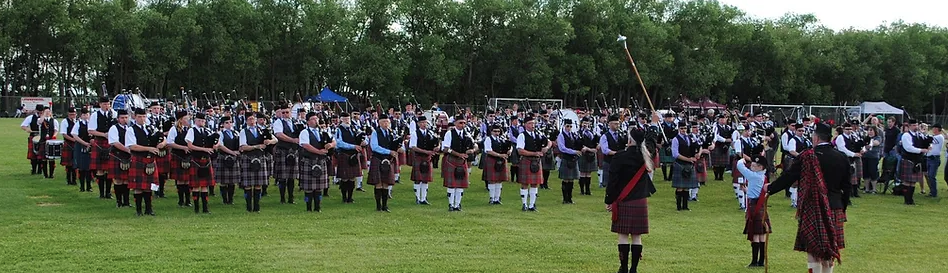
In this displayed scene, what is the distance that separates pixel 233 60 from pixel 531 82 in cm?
1582

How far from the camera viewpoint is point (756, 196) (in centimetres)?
823

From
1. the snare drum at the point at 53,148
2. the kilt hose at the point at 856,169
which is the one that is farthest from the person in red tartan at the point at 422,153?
the kilt hose at the point at 856,169

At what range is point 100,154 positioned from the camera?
38.7ft

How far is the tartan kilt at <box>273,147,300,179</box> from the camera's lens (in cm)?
1205

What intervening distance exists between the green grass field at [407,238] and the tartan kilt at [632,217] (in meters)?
0.60

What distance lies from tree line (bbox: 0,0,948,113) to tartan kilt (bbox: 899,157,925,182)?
2981 centimetres

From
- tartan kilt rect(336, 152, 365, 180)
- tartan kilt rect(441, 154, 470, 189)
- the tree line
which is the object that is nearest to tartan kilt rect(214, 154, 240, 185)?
tartan kilt rect(336, 152, 365, 180)

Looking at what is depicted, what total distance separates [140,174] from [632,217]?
6244mm

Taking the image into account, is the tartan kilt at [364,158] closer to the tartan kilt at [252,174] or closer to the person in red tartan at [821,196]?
the tartan kilt at [252,174]

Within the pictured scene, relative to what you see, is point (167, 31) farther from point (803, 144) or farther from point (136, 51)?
point (803, 144)

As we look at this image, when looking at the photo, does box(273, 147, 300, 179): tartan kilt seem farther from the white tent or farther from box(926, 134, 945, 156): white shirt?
the white tent

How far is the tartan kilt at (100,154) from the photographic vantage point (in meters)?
11.7

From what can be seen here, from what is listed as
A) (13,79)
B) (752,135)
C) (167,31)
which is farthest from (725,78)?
(13,79)

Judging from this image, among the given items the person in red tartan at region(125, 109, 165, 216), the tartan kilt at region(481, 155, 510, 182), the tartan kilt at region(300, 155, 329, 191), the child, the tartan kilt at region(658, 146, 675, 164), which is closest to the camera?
the child
